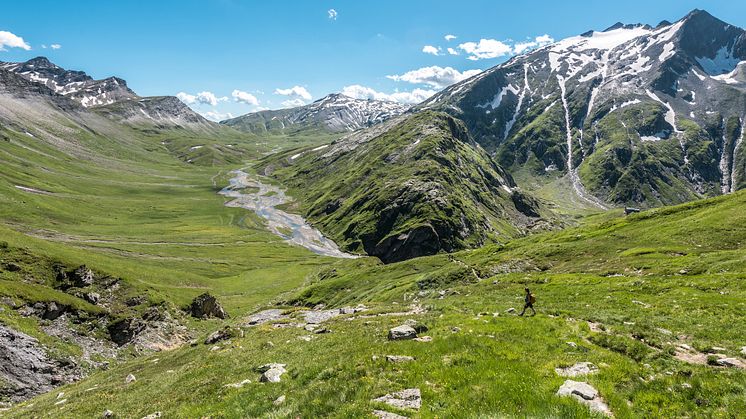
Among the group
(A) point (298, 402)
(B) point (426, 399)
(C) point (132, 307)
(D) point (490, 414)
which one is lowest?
(C) point (132, 307)

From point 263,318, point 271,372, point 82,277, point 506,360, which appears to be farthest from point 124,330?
point 506,360

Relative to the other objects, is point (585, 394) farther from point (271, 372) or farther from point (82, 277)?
point (82, 277)

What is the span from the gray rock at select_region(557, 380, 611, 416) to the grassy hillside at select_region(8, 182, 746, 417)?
32 centimetres

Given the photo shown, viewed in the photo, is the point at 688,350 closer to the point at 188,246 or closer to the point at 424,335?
the point at 424,335

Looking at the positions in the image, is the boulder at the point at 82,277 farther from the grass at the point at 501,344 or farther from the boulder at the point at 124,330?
the boulder at the point at 124,330

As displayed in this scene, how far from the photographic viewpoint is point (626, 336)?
21953 millimetres

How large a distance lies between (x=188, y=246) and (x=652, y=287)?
172m

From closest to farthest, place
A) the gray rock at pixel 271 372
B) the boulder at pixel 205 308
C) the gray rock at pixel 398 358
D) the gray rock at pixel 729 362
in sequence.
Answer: the gray rock at pixel 729 362 → the gray rock at pixel 398 358 → the gray rock at pixel 271 372 → the boulder at pixel 205 308

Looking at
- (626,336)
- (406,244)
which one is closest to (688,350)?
(626,336)

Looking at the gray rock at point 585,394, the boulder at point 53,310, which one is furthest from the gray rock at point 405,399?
the boulder at point 53,310

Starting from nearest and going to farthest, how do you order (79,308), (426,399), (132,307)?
(426,399), (79,308), (132,307)

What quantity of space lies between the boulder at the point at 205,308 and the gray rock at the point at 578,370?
69.7 metres

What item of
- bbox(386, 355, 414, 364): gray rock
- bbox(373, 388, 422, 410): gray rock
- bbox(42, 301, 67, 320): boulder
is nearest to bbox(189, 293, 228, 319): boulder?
bbox(42, 301, 67, 320): boulder

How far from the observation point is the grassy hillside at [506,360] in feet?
46.1
